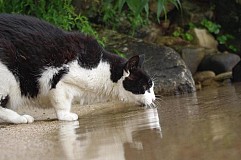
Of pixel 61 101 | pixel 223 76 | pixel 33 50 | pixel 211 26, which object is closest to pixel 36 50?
pixel 33 50

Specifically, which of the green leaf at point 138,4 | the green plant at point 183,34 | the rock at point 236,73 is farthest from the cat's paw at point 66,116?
the green plant at point 183,34

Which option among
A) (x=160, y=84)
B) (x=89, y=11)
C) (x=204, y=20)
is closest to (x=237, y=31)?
(x=204, y=20)

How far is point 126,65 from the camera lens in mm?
4207

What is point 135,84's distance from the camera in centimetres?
429

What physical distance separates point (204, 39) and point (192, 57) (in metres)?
1.35

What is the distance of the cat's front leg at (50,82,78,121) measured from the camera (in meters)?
3.98

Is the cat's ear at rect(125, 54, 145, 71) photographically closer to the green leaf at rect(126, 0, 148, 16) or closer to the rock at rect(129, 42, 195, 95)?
the green leaf at rect(126, 0, 148, 16)

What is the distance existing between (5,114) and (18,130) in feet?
1.86

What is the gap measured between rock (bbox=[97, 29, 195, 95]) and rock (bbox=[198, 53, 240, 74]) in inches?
88.1

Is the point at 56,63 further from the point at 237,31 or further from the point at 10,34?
the point at 237,31

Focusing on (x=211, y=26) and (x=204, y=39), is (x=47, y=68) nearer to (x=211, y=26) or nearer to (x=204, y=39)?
(x=204, y=39)

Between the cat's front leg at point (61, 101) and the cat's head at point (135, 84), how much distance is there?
56 centimetres

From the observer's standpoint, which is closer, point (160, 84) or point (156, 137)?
point (156, 137)

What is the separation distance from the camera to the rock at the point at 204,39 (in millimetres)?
10352
